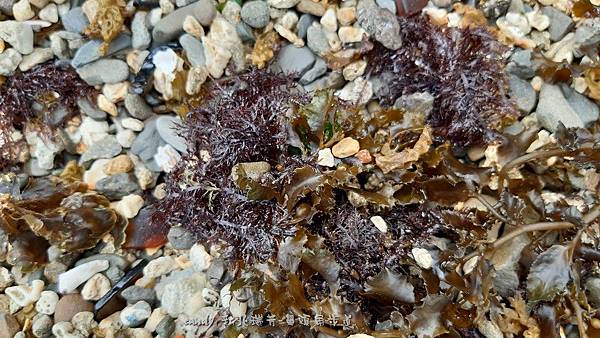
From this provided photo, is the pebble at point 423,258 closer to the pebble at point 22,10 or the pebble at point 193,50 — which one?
the pebble at point 193,50

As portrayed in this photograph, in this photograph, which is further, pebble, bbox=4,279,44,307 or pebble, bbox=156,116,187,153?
pebble, bbox=156,116,187,153

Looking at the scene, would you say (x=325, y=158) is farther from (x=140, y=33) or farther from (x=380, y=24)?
(x=140, y=33)

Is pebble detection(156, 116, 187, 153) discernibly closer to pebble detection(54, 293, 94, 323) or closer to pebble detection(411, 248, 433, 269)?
pebble detection(54, 293, 94, 323)

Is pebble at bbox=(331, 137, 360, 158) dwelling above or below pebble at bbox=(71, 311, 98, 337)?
above

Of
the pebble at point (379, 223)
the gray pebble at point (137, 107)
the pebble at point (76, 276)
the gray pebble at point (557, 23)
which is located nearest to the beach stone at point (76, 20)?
the gray pebble at point (137, 107)

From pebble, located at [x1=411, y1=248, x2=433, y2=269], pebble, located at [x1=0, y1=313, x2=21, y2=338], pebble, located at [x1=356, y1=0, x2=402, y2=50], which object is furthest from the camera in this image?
pebble, located at [x1=356, y1=0, x2=402, y2=50]

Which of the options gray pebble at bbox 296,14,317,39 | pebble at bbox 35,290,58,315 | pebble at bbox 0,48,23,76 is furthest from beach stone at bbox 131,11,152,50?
pebble at bbox 35,290,58,315

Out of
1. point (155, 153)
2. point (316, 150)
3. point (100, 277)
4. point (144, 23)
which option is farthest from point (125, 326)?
point (144, 23)

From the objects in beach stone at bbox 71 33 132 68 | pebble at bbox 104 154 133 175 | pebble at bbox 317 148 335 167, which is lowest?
pebble at bbox 104 154 133 175

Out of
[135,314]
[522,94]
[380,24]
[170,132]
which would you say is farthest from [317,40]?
[135,314]
